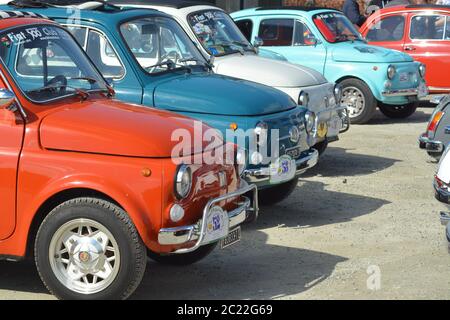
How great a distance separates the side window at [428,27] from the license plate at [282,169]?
27.9 feet

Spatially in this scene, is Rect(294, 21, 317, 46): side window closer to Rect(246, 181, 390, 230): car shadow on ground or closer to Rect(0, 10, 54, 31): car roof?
Rect(246, 181, 390, 230): car shadow on ground

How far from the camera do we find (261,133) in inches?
320

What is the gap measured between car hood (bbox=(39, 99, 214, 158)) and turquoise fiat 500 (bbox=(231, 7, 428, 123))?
312 inches

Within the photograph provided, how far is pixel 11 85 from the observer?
20.6 feet

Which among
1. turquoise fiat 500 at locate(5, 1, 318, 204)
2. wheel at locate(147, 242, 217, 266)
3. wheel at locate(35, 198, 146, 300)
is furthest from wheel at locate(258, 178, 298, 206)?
wheel at locate(35, 198, 146, 300)

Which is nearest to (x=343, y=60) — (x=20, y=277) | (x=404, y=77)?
(x=404, y=77)

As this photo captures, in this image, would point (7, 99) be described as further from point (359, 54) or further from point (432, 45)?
point (432, 45)

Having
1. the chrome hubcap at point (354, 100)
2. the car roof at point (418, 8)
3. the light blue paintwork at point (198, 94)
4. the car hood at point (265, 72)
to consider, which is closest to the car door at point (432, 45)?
the car roof at point (418, 8)

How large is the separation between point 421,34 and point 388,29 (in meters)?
0.57

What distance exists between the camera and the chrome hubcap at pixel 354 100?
14.2m

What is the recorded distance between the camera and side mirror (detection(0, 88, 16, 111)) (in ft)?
19.7
